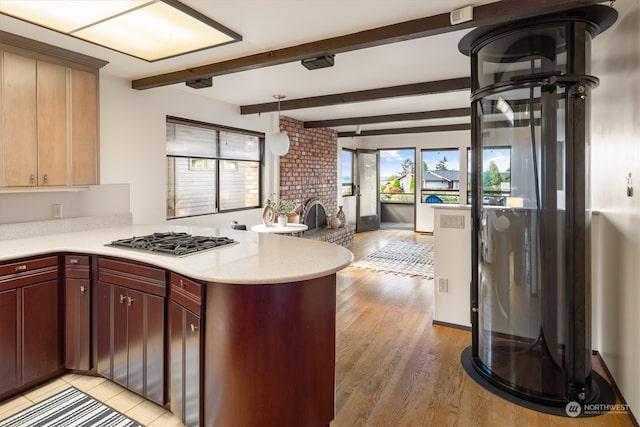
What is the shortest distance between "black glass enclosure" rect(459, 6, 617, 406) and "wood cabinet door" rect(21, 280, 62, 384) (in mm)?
2974

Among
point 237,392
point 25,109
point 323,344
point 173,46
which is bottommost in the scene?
point 237,392

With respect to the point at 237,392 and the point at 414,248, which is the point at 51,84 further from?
the point at 414,248

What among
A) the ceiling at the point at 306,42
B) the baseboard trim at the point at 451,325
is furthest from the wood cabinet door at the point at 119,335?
the baseboard trim at the point at 451,325

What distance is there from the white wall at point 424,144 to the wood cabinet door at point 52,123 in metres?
6.57

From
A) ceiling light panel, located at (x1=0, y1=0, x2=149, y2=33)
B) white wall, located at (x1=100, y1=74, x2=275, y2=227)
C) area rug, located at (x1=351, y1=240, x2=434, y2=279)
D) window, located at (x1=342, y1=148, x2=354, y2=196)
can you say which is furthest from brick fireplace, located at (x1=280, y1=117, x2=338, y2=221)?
ceiling light panel, located at (x1=0, y1=0, x2=149, y2=33)

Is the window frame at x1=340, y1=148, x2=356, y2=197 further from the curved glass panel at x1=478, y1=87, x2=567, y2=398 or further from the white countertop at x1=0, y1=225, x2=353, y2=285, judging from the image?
the curved glass panel at x1=478, y1=87, x2=567, y2=398

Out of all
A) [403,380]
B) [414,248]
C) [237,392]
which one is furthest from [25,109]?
[414,248]

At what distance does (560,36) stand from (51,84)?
3.53 m

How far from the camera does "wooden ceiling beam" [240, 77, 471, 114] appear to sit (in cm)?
396

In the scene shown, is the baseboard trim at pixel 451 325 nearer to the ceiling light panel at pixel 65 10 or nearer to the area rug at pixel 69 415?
the area rug at pixel 69 415

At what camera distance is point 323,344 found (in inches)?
76.7

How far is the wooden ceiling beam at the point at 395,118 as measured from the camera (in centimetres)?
588

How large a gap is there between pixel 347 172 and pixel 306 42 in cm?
669

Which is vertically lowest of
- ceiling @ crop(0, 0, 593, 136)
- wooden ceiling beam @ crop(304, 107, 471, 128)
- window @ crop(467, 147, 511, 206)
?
window @ crop(467, 147, 511, 206)
